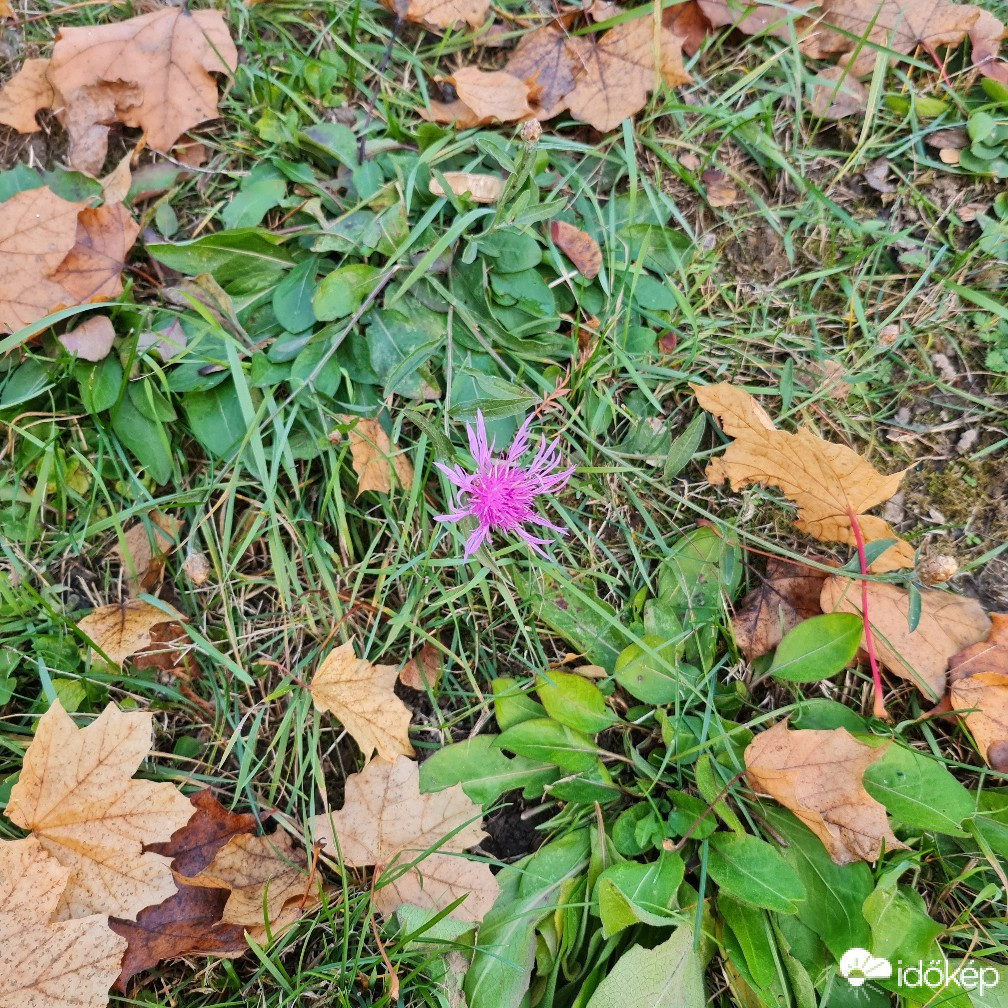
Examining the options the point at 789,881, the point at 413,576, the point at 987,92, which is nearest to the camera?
the point at 789,881

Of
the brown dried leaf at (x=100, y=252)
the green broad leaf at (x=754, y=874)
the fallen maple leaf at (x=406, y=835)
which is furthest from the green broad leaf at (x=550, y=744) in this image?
the brown dried leaf at (x=100, y=252)

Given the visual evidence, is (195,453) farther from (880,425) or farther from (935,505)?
(935,505)

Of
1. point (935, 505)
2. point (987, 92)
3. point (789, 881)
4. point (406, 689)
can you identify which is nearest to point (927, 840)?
point (789, 881)

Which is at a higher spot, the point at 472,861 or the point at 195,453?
the point at 195,453

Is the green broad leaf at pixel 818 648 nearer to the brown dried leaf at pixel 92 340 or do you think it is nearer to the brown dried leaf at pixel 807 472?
the brown dried leaf at pixel 807 472

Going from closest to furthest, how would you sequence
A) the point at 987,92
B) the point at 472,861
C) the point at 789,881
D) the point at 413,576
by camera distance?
the point at 789,881 → the point at 472,861 → the point at 413,576 → the point at 987,92
